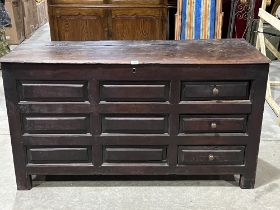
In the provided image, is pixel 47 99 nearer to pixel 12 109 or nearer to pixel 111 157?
pixel 12 109

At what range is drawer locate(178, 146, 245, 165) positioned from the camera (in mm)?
2266

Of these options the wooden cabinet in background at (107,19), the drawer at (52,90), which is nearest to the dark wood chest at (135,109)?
the drawer at (52,90)

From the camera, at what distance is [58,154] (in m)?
2.27

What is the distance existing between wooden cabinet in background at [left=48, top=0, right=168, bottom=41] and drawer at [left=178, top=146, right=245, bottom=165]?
2.50 metres

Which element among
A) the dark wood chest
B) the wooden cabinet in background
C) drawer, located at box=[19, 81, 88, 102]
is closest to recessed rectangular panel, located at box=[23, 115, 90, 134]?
the dark wood chest

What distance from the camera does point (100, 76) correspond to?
2088 millimetres

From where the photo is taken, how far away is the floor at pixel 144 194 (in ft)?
7.26

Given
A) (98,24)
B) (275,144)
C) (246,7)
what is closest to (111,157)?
(275,144)

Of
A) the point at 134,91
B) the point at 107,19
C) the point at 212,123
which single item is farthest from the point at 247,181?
the point at 107,19

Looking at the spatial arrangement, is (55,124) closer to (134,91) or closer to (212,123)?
(134,91)

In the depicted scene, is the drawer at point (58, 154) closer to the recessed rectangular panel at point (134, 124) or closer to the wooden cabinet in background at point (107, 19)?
the recessed rectangular panel at point (134, 124)

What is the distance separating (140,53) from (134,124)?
1.35 ft

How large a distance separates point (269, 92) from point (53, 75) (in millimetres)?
2301

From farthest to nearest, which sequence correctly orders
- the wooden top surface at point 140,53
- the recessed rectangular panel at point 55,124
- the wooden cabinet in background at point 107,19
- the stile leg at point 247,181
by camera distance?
the wooden cabinet in background at point 107,19 < the stile leg at point 247,181 < the recessed rectangular panel at point 55,124 < the wooden top surface at point 140,53
